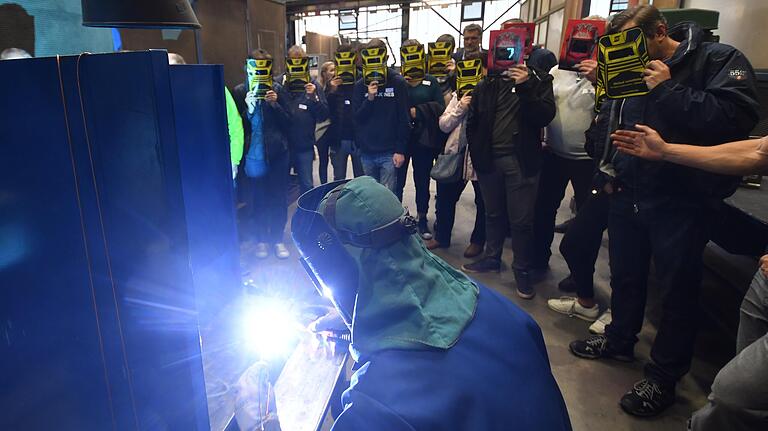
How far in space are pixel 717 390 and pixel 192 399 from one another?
1.45 m

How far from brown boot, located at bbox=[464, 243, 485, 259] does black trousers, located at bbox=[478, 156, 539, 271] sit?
1.76 ft

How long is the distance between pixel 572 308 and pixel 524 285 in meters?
0.33

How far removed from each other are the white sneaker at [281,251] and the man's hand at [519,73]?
2169 mm

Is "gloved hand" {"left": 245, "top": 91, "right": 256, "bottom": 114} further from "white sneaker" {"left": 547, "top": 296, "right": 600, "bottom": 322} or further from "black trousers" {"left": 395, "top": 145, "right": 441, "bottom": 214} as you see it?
"white sneaker" {"left": 547, "top": 296, "right": 600, "bottom": 322}

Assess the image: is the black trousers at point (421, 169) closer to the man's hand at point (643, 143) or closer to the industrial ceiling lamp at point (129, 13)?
the man's hand at point (643, 143)

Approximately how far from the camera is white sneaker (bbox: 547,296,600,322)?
2.79 metres

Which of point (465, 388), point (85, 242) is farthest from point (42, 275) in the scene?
point (465, 388)

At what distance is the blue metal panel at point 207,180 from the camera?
4.40 feet

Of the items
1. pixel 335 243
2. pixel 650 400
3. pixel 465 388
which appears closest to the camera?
pixel 465 388

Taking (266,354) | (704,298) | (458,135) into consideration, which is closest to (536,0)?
(458,135)

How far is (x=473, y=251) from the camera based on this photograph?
12.2ft

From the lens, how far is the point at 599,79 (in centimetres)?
196

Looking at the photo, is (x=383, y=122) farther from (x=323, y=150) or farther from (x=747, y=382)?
(x=747, y=382)

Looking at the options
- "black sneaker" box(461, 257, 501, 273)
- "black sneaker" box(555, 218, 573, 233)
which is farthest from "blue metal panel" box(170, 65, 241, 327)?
"black sneaker" box(555, 218, 573, 233)
